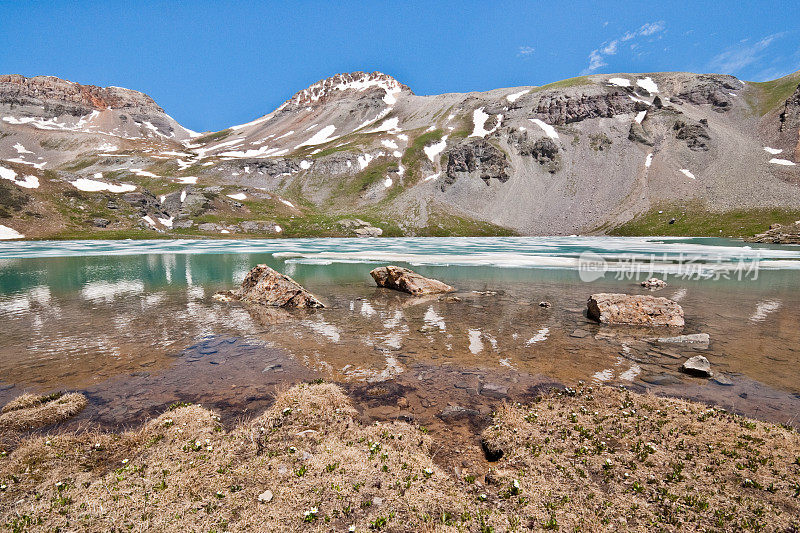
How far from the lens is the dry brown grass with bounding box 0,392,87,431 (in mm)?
9266

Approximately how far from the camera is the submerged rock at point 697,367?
42.1ft

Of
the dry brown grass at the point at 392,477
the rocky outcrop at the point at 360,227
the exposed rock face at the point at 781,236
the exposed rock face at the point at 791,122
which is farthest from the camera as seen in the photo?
the rocky outcrop at the point at 360,227

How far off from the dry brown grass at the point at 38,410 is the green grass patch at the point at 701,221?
17869 cm

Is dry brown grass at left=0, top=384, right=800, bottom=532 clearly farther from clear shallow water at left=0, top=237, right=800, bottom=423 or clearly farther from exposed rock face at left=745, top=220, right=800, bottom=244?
exposed rock face at left=745, top=220, right=800, bottom=244

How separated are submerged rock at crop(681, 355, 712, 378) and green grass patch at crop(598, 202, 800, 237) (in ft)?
525

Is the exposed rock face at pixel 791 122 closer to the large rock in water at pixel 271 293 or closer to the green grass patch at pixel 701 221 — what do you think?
the green grass patch at pixel 701 221

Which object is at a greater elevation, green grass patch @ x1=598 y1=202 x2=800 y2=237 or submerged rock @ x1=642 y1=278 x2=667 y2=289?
green grass patch @ x1=598 y1=202 x2=800 y2=237

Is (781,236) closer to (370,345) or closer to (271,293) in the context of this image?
(370,345)

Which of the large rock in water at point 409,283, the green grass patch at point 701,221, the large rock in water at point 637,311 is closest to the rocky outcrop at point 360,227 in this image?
the green grass patch at point 701,221

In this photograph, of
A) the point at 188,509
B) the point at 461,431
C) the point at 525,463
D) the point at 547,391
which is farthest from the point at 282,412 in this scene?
the point at 547,391

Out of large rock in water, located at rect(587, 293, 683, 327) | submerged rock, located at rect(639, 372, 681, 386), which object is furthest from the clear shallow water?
large rock in water, located at rect(587, 293, 683, 327)

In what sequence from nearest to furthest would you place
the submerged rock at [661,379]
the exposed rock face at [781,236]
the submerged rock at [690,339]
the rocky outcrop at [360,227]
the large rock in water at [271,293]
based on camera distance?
the submerged rock at [661,379] → the submerged rock at [690,339] → the large rock in water at [271,293] → the exposed rock face at [781,236] → the rocky outcrop at [360,227]

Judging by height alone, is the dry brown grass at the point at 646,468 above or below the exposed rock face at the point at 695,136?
below

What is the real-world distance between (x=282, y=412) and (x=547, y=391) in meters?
8.93
